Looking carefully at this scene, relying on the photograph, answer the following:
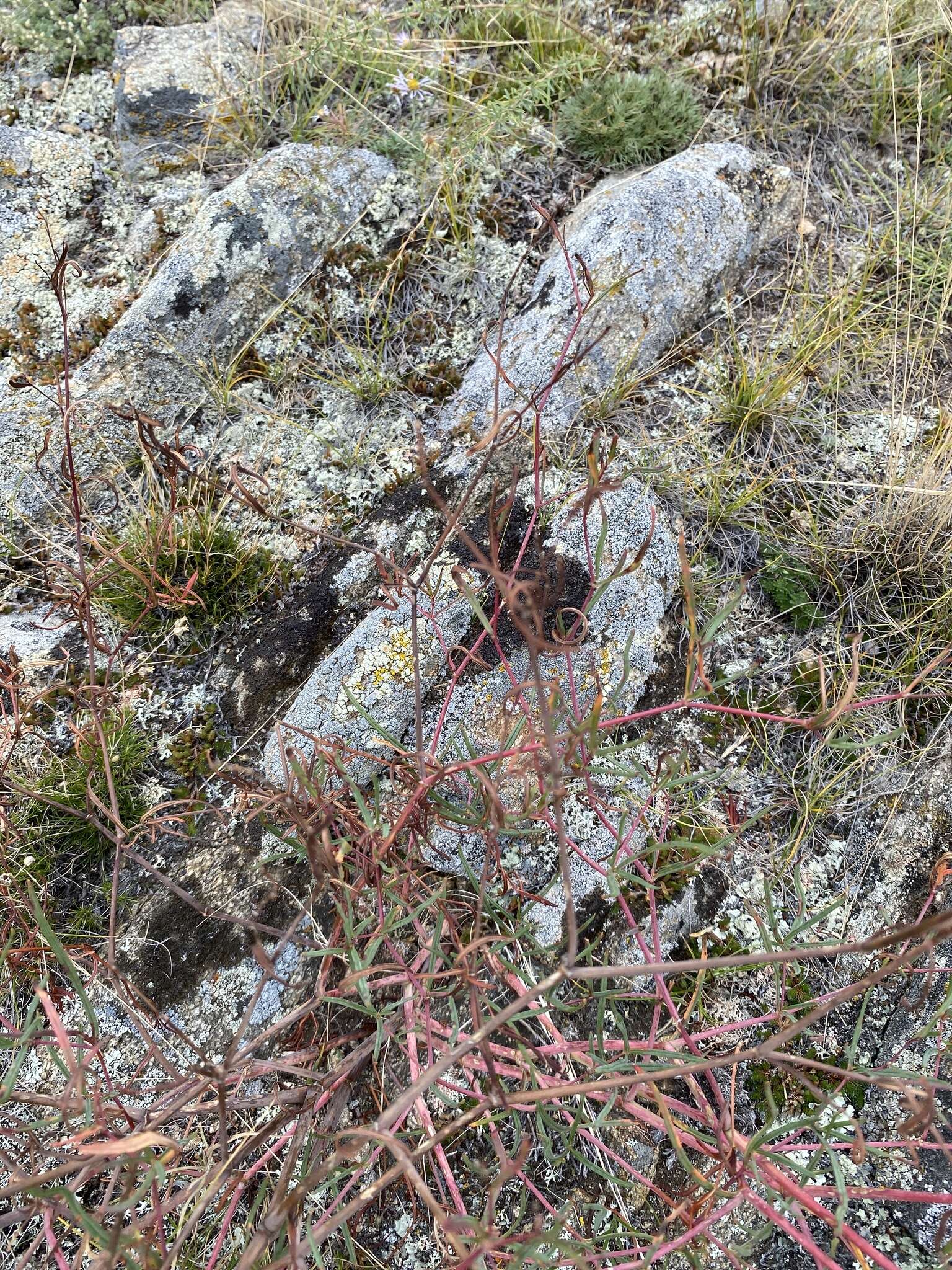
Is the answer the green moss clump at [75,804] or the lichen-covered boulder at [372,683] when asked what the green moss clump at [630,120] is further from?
the green moss clump at [75,804]

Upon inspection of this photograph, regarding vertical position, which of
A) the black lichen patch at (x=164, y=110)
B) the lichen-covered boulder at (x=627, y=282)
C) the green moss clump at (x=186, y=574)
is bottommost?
the green moss clump at (x=186, y=574)

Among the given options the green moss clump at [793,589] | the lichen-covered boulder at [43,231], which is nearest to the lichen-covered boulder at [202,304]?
the lichen-covered boulder at [43,231]

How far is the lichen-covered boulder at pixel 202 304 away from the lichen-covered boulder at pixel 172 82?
1.53 ft

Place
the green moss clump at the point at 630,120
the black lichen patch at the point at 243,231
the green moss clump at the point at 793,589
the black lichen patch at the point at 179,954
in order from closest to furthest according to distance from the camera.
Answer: the black lichen patch at the point at 179,954, the green moss clump at the point at 793,589, the black lichen patch at the point at 243,231, the green moss clump at the point at 630,120

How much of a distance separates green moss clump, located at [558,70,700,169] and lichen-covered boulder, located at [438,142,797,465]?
170 mm

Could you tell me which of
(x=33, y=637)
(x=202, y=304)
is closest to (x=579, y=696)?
(x=33, y=637)

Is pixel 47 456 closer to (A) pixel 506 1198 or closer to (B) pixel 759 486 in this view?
(B) pixel 759 486

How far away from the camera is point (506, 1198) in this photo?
6.48 feet

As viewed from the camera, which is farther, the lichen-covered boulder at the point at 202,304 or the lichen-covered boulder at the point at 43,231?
the lichen-covered boulder at the point at 43,231

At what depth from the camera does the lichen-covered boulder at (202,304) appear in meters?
2.69

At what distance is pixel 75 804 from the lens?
7.52 ft

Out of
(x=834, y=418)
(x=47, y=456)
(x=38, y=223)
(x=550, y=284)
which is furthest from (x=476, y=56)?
(x=47, y=456)

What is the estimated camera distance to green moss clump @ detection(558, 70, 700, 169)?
3.06m

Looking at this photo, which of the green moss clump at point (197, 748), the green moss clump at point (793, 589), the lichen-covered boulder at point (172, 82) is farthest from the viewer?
the lichen-covered boulder at point (172, 82)
